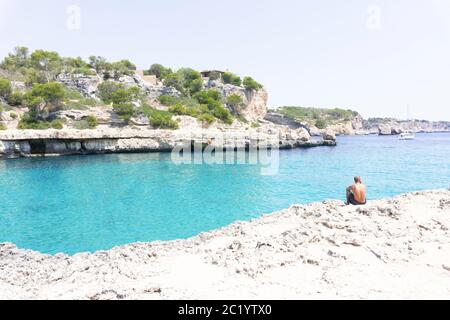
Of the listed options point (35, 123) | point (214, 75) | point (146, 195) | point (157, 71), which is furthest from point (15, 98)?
point (214, 75)

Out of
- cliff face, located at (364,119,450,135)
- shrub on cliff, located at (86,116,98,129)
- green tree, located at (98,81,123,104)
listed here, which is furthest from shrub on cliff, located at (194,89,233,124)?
cliff face, located at (364,119,450,135)

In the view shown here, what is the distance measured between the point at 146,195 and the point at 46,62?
5224 cm

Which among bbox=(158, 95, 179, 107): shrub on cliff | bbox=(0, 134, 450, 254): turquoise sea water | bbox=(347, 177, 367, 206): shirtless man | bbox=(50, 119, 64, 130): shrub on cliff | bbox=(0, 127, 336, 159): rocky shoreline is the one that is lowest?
bbox=(0, 134, 450, 254): turquoise sea water

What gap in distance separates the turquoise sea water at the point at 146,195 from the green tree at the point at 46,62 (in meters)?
32.1

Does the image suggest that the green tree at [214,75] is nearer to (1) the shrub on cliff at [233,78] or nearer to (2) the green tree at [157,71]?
(1) the shrub on cliff at [233,78]

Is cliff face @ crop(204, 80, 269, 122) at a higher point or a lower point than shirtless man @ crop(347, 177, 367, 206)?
higher

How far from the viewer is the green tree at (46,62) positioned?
51312mm

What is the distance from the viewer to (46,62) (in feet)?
174

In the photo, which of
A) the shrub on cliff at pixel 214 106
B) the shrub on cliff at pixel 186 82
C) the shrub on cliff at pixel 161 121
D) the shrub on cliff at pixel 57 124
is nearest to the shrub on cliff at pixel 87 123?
the shrub on cliff at pixel 57 124

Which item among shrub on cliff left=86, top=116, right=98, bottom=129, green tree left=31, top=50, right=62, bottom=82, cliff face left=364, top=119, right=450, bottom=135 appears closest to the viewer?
shrub on cliff left=86, top=116, right=98, bottom=129

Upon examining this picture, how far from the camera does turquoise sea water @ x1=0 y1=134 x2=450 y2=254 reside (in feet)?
33.2

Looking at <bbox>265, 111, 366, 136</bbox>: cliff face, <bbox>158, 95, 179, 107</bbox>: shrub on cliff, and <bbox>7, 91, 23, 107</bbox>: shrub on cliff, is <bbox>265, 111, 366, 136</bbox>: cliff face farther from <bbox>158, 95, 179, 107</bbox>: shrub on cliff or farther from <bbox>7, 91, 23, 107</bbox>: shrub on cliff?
<bbox>7, 91, 23, 107</bbox>: shrub on cliff

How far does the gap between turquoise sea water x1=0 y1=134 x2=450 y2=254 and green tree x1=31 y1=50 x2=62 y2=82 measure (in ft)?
105

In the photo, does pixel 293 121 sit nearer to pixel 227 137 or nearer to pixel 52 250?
pixel 227 137
